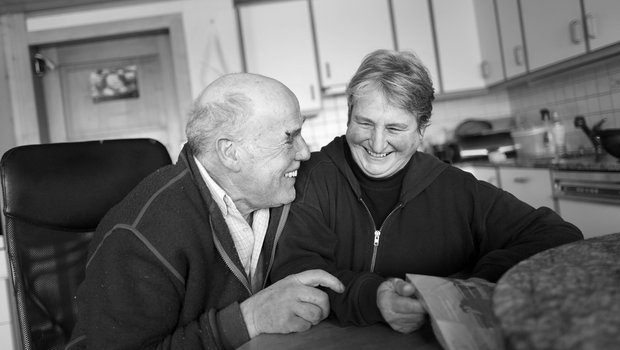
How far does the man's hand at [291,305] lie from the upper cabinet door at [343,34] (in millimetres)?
2975

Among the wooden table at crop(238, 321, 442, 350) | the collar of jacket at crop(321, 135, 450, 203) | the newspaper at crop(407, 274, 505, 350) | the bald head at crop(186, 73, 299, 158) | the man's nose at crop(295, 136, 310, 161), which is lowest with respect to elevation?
the wooden table at crop(238, 321, 442, 350)

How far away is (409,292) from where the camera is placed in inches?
33.4

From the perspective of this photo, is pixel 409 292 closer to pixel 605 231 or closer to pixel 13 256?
pixel 13 256

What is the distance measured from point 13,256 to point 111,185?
0.29 metres

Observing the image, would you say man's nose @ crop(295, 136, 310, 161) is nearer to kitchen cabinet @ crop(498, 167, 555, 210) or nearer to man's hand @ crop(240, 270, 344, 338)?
man's hand @ crop(240, 270, 344, 338)

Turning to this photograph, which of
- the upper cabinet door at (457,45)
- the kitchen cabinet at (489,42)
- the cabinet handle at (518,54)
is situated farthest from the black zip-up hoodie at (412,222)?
the upper cabinet door at (457,45)

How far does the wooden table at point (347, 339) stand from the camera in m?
0.81

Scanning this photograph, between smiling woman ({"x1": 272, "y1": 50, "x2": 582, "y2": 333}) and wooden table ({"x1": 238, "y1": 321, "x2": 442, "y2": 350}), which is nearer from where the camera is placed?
wooden table ({"x1": 238, "y1": 321, "x2": 442, "y2": 350})

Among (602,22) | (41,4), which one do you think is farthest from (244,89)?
(41,4)

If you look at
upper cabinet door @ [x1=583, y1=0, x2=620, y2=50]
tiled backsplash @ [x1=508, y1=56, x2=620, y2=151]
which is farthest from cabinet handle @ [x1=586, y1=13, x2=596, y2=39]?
tiled backsplash @ [x1=508, y1=56, x2=620, y2=151]

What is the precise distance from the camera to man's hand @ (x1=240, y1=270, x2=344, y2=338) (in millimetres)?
953

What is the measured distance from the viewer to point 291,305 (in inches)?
37.9

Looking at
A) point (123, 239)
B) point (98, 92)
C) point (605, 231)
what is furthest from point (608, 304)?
point (98, 92)

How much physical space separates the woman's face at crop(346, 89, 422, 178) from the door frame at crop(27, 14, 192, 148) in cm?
247
